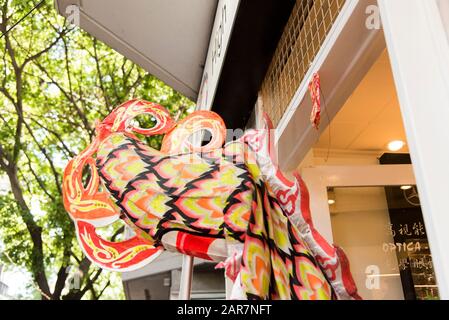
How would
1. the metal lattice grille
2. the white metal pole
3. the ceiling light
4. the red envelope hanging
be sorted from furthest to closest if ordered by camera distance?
the ceiling light
the metal lattice grille
the red envelope hanging
the white metal pole

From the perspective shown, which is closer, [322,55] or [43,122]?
[322,55]

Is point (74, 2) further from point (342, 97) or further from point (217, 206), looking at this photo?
point (217, 206)

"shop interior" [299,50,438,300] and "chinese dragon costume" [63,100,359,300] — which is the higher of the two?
"shop interior" [299,50,438,300]

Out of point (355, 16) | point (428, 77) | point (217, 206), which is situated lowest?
point (217, 206)

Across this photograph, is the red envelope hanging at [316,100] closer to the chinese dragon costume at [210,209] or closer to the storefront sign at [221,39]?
the chinese dragon costume at [210,209]

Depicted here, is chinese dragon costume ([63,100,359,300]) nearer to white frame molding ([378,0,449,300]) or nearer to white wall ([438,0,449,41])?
white frame molding ([378,0,449,300])

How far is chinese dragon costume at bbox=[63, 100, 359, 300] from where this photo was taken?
0.66 m

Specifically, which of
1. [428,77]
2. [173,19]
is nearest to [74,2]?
[173,19]

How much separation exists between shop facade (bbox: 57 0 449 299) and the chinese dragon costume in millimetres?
204

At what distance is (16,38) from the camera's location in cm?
484

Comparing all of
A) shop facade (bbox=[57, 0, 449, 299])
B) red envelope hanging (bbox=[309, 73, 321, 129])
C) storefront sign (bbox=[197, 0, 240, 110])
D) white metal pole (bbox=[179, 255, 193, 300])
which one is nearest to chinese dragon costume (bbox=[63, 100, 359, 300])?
white metal pole (bbox=[179, 255, 193, 300])

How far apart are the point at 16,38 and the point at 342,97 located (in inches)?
186

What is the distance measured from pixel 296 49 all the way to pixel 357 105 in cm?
56

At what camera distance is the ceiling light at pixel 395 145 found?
214 cm
